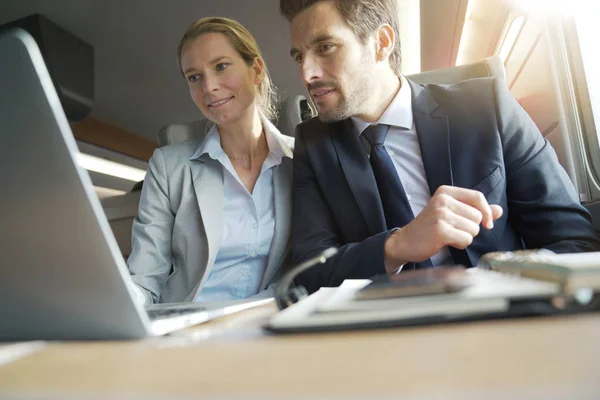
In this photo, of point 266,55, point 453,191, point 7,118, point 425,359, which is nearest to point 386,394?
point 425,359

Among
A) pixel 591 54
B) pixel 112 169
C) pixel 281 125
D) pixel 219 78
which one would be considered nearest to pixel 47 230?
pixel 219 78

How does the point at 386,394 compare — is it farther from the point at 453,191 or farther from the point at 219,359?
the point at 453,191

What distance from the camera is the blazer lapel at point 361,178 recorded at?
1135 millimetres

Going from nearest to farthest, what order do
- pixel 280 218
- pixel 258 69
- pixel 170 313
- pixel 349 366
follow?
pixel 349 366
pixel 170 313
pixel 280 218
pixel 258 69

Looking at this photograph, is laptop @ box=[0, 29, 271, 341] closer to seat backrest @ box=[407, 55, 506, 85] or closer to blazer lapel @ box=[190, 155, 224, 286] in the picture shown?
blazer lapel @ box=[190, 155, 224, 286]

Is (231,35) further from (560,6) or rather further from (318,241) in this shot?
(560,6)

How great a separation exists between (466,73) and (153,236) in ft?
3.96

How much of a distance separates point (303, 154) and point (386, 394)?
1152 mm

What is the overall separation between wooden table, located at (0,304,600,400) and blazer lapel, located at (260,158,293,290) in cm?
99

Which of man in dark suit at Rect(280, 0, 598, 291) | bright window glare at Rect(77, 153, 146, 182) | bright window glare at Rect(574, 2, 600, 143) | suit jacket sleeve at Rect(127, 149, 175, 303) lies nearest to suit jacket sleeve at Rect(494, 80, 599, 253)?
man in dark suit at Rect(280, 0, 598, 291)

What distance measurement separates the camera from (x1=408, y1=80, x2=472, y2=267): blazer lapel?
3.70 ft

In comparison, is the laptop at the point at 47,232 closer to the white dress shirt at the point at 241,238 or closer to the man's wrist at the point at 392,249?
the man's wrist at the point at 392,249

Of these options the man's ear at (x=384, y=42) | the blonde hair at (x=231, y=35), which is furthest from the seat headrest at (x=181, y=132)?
the man's ear at (x=384, y=42)

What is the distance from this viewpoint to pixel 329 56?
4.58 ft
